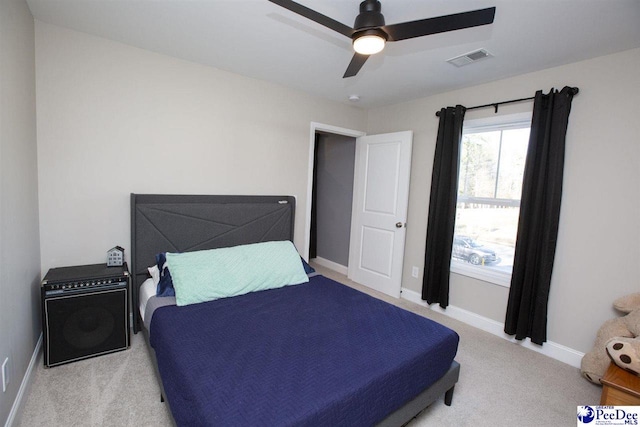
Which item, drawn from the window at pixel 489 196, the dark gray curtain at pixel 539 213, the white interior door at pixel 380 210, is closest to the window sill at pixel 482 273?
the window at pixel 489 196

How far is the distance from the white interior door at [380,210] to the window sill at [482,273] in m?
0.66

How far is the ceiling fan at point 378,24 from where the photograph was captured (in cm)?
143

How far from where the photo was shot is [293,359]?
1540 mm

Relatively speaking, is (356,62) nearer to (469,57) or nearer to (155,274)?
(469,57)

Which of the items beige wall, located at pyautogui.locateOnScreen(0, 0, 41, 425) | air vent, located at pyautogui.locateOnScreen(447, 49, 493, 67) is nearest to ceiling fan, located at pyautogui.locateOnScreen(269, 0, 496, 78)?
air vent, located at pyautogui.locateOnScreen(447, 49, 493, 67)

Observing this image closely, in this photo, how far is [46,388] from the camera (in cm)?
194

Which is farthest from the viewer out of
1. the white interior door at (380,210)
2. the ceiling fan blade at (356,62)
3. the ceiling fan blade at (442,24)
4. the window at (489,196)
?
the white interior door at (380,210)

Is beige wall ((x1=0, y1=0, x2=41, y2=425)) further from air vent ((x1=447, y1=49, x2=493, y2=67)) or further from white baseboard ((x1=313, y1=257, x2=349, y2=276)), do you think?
white baseboard ((x1=313, y1=257, x2=349, y2=276))

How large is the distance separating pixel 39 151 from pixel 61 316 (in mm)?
1215

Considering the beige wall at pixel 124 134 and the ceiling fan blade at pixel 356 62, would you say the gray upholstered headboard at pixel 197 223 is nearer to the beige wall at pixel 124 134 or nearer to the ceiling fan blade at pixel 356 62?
the beige wall at pixel 124 134

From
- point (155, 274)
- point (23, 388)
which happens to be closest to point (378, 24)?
point (155, 274)

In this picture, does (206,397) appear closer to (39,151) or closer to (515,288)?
(39,151)

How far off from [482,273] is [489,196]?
0.81 meters

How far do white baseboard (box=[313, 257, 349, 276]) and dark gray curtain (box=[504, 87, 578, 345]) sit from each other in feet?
7.91
